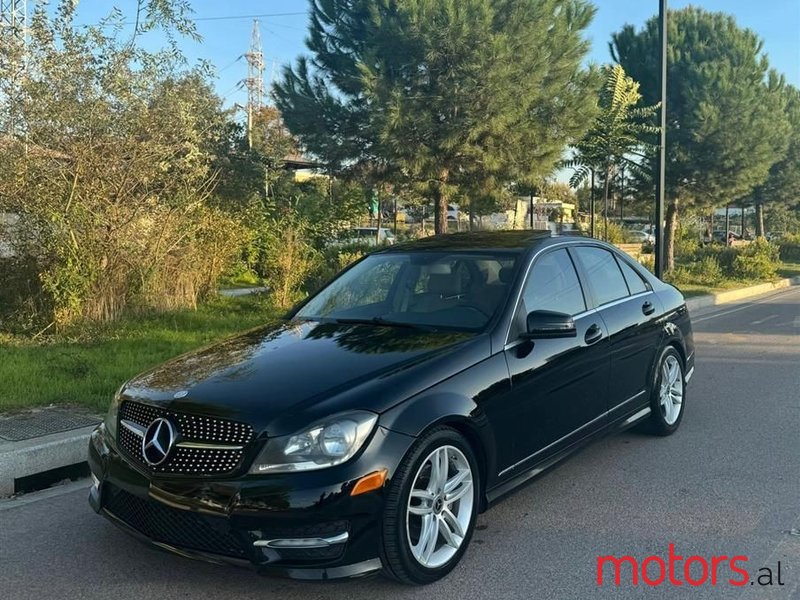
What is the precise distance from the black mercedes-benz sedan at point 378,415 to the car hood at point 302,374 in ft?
0.03

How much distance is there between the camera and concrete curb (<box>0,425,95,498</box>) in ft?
14.9

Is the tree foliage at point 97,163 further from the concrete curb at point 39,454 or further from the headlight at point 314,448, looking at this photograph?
the headlight at point 314,448

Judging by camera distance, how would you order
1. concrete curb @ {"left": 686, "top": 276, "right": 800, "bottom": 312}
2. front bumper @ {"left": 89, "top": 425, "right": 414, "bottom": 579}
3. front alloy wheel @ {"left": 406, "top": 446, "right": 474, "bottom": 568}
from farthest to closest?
concrete curb @ {"left": 686, "top": 276, "right": 800, "bottom": 312} → front alloy wheel @ {"left": 406, "top": 446, "right": 474, "bottom": 568} → front bumper @ {"left": 89, "top": 425, "right": 414, "bottom": 579}

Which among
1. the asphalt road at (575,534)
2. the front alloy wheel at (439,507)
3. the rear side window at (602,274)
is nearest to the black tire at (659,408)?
the asphalt road at (575,534)

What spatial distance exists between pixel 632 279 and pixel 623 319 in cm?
64

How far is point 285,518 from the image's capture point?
2879 millimetres

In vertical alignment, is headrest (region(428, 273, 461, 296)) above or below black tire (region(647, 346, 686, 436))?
above

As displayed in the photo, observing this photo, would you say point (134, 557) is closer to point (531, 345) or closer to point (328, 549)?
point (328, 549)

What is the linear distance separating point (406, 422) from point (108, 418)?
161 centimetres

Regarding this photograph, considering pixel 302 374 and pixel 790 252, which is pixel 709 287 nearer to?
pixel 302 374

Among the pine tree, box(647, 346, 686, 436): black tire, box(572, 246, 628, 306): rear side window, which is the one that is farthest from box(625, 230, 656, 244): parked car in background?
box(572, 246, 628, 306): rear side window

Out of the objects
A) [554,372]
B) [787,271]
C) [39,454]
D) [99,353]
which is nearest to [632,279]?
[554,372]

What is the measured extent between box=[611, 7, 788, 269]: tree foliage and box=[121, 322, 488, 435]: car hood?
17.6 metres

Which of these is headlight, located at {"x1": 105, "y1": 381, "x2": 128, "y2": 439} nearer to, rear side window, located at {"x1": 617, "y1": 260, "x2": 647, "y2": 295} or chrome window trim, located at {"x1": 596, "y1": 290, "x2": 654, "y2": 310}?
chrome window trim, located at {"x1": 596, "y1": 290, "x2": 654, "y2": 310}
